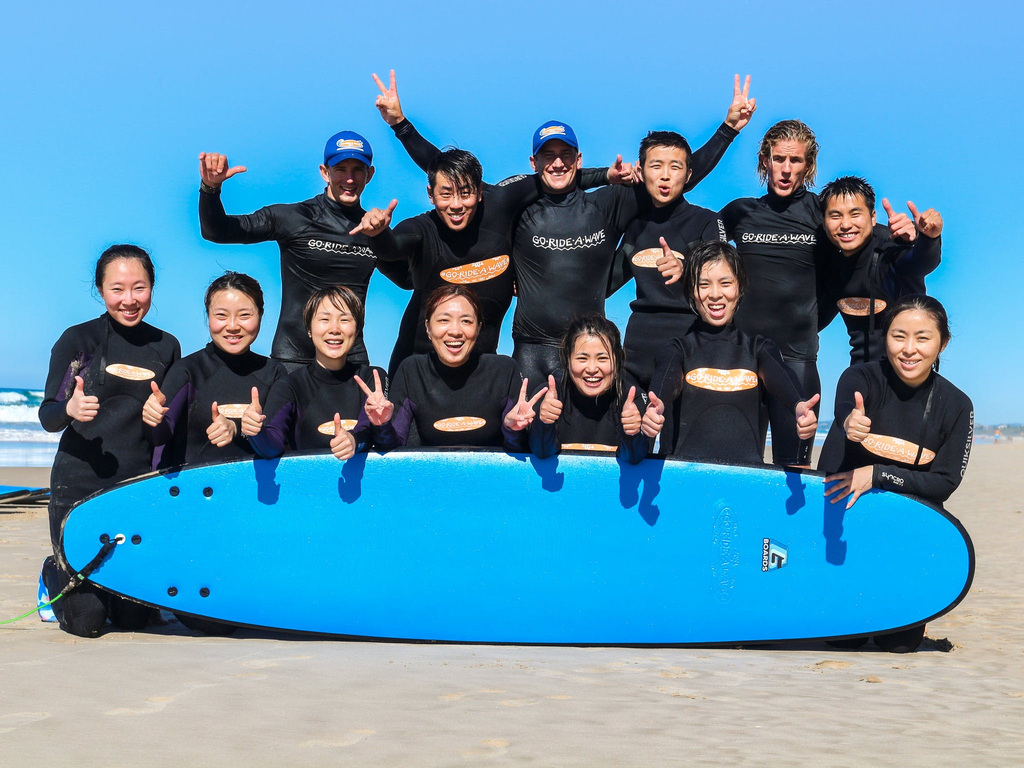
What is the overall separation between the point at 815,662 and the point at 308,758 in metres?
2.03

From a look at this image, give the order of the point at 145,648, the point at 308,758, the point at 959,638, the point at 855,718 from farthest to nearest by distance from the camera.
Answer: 1. the point at 959,638
2. the point at 145,648
3. the point at 855,718
4. the point at 308,758

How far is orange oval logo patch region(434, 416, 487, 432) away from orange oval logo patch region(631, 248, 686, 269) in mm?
1159

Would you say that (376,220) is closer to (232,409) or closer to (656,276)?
(232,409)

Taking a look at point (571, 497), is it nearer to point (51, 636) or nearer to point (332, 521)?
point (332, 521)

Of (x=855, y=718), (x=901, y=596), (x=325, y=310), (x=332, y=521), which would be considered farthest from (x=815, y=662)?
(x=325, y=310)

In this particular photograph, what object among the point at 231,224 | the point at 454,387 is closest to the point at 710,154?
the point at 454,387

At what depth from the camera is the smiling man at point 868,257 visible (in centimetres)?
412

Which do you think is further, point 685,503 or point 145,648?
point 685,503

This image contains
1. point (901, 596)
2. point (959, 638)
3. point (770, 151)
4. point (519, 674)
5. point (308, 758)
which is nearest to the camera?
point (308, 758)

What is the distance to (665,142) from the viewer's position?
4.41m

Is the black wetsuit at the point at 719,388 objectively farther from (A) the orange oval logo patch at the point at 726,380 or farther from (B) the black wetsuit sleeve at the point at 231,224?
(B) the black wetsuit sleeve at the point at 231,224

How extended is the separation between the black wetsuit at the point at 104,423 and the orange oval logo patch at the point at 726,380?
2279mm

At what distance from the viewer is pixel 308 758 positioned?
205 cm

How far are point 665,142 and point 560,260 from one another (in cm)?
76
